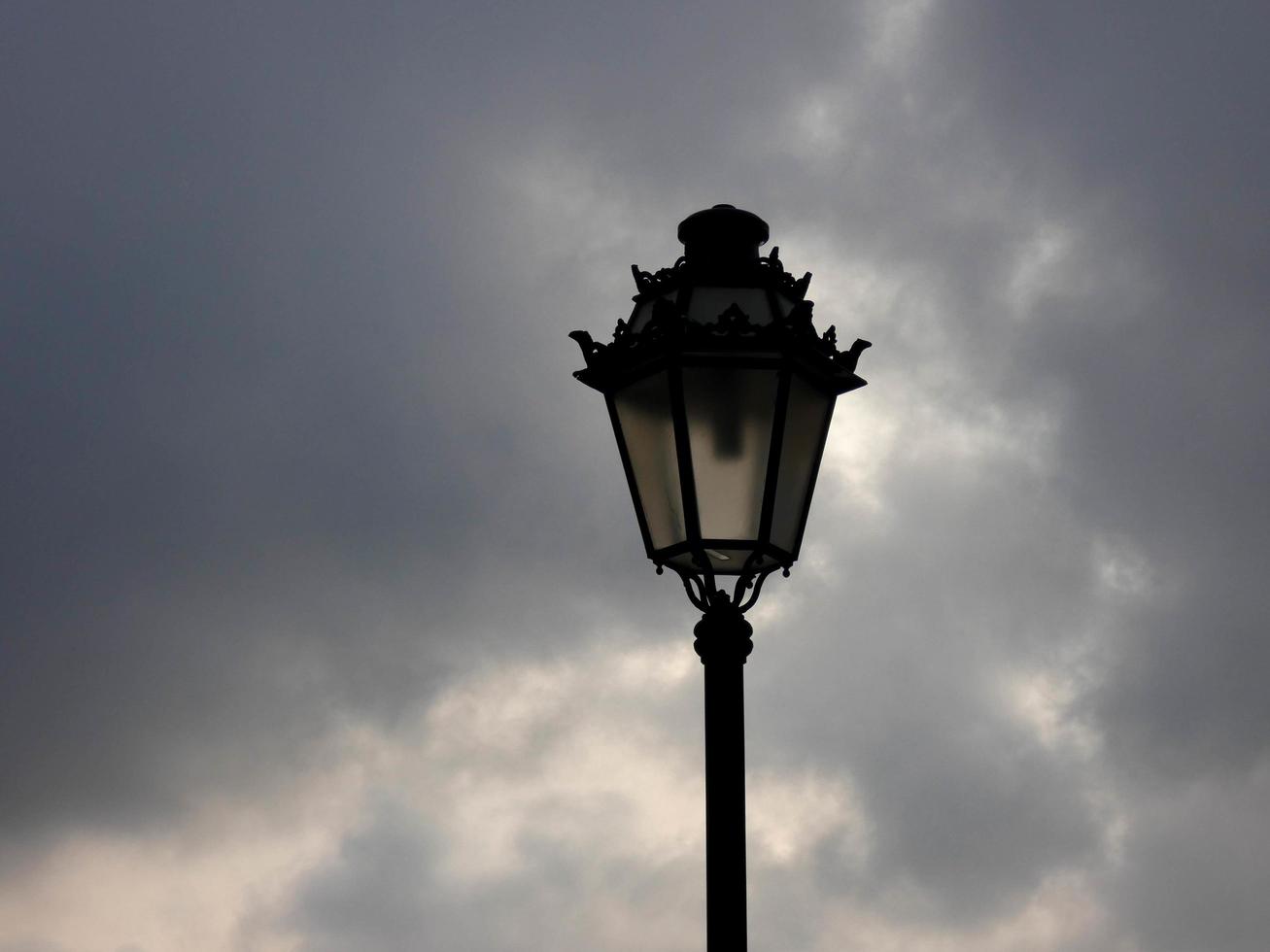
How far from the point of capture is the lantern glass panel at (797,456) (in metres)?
9.68

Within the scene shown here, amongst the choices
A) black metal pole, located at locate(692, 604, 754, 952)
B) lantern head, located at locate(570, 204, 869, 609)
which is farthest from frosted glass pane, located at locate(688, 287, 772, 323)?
black metal pole, located at locate(692, 604, 754, 952)

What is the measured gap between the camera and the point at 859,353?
10.2m

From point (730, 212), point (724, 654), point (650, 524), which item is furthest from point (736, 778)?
point (730, 212)

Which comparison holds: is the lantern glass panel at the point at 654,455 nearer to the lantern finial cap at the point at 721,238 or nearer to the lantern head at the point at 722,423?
the lantern head at the point at 722,423

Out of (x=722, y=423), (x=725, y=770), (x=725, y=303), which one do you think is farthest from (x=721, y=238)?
(x=725, y=770)

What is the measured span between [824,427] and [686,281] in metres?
1.14

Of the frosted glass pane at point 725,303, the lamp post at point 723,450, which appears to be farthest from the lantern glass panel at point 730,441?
the frosted glass pane at point 725,303

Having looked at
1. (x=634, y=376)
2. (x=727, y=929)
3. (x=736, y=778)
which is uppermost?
(x=634, y=376)

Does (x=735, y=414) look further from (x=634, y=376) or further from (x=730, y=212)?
(x=730, y=212)

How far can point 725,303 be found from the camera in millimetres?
10164

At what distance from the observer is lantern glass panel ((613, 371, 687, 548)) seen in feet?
31.8

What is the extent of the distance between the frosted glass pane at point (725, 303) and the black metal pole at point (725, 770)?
1599 mm

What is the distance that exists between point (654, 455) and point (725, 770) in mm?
1705

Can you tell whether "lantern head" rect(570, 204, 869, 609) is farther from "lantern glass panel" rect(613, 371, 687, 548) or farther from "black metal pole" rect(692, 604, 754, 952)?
"black metal pole" rect(692, 604, 754, 952)
